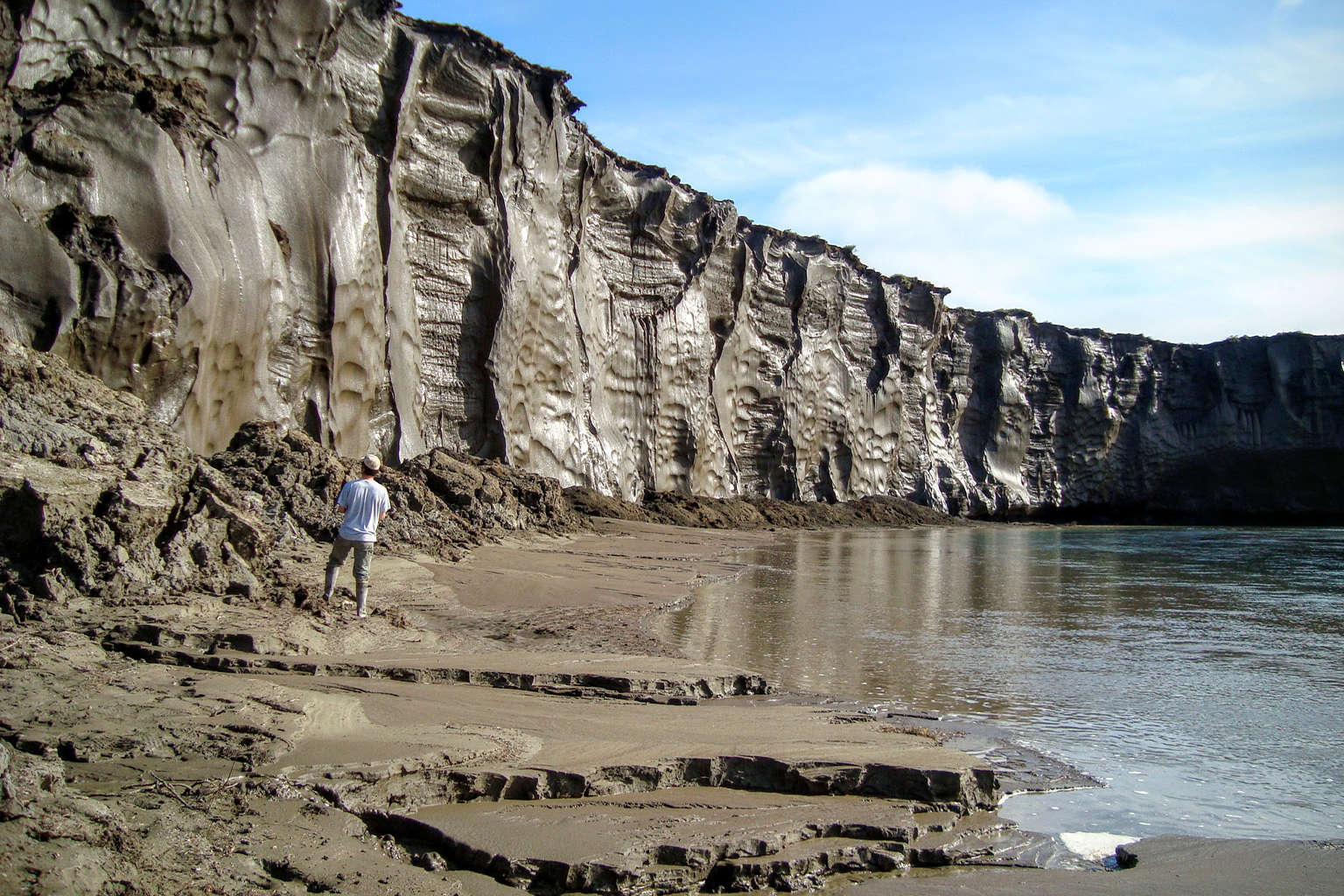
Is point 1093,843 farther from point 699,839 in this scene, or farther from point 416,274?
point 416,274

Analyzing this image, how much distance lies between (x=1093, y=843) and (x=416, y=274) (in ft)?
50.2

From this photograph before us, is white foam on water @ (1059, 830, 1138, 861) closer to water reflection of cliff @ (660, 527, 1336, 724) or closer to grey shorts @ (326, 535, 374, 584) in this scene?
water reflection of cliff @ (660, 527, 1336, 724)

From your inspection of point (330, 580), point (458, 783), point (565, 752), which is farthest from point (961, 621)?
point (458, 783)

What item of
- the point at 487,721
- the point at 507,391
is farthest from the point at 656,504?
the point at 487,721

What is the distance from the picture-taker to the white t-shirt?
6430 mm

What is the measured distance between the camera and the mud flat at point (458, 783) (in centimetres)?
255

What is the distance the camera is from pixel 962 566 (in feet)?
51.9

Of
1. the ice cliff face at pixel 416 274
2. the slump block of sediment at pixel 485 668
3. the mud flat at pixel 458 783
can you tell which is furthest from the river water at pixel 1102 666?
the ice cliff face at pixel 416 274

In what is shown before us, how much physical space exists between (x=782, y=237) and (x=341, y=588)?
2601cm

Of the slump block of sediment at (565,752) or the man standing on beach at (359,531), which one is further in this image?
the man standing on beach at (359,531)

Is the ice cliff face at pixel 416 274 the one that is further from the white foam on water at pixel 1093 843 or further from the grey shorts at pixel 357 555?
the white foam on water at pixel 1093 843

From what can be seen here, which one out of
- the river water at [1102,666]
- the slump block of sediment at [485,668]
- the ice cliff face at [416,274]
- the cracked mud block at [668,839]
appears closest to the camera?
the cracked mud block at [668,839]

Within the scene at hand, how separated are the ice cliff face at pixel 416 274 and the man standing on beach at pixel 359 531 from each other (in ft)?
13.3

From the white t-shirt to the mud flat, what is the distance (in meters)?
1.17
